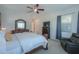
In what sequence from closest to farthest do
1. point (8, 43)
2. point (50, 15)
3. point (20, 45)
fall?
point (8, 43) → point (20, 45) → point (50, 15)

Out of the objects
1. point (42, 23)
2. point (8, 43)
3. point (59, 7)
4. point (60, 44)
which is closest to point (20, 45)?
point (8, 43)

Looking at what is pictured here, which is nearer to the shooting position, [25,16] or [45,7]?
[45,7]

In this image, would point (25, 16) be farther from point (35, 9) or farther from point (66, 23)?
point (66, 23)

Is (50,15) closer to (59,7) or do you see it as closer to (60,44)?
(59,7)

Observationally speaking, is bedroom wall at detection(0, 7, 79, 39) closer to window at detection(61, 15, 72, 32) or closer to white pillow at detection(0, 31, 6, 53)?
window at detection(61, 15, 72, 32)

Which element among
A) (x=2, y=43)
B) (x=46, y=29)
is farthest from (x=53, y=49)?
(x=2, y=43)

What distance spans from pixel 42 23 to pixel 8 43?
87cm

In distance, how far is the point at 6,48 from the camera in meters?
1.92

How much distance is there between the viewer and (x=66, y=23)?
2.21 m

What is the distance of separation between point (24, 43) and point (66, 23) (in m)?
1.04

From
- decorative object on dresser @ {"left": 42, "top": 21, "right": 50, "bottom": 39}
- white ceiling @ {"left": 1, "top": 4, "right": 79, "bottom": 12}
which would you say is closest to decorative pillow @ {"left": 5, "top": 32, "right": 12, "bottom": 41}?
white ceiling @ {"left": 1, "top": 4, "right": 79, "bottom": 12}

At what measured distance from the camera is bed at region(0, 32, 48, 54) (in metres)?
1.98

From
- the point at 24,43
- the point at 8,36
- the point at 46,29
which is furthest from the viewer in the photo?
the point at 46,29
